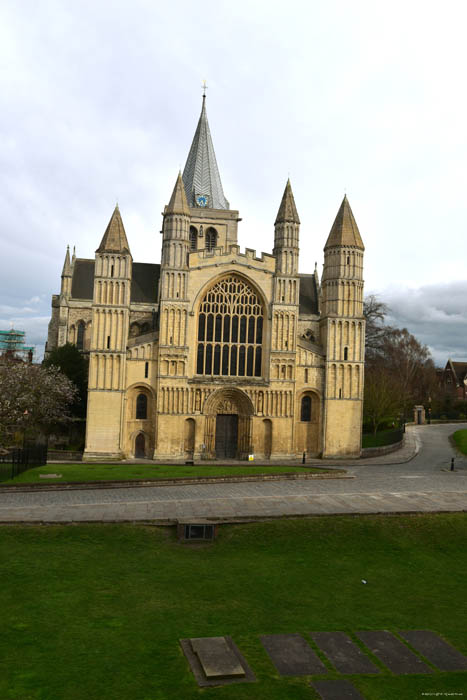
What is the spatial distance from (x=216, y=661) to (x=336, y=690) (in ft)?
6.22

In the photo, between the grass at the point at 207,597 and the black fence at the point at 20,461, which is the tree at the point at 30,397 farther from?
the grass at the point at 207,597

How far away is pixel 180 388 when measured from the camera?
3969 centimetres

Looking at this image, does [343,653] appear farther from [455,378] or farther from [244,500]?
[455,378]

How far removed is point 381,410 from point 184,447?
64.1ft

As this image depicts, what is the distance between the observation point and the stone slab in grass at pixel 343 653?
377 inches

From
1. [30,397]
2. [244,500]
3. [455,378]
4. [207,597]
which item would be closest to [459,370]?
[455,378]

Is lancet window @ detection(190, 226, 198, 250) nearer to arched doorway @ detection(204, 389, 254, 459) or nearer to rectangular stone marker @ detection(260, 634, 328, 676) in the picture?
arched doorway @ detection(204, 389, 254, 459)

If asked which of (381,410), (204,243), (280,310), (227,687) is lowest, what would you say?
(227,687)

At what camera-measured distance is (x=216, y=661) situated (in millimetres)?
9398

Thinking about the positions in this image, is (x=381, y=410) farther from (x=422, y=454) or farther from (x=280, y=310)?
(x=280, y=310)

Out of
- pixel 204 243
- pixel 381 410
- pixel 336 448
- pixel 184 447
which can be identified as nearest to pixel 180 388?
pixel 184 447

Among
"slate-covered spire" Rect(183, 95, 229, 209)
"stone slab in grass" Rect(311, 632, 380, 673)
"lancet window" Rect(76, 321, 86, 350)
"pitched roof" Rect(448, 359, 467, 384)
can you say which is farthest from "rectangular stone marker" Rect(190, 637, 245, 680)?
"pitched roof" Rect(448, 359, 467, 384)

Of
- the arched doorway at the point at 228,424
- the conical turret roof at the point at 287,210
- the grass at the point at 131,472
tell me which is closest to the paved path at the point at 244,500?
the grass at the point at 131,472

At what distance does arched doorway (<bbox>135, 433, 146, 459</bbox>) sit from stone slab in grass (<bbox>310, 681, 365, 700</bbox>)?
31695 millimetres
